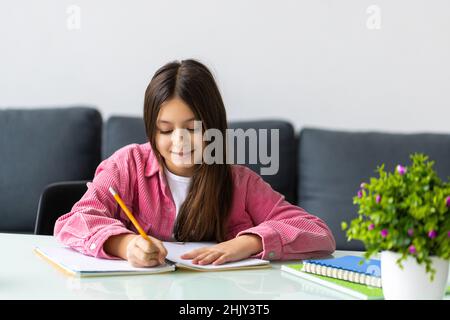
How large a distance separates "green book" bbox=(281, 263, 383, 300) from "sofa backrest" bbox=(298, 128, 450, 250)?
3.75 ft

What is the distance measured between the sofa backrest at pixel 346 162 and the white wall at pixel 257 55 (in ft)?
0.70

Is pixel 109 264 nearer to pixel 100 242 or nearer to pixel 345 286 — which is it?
pixel 100 242

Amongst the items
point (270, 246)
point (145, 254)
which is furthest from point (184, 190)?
point (145, 254)

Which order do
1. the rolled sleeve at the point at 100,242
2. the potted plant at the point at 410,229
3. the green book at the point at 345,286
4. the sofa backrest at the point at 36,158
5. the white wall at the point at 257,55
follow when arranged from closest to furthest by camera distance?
1. the potted plant at the point at 410,229
2. the green book at the point at 345,286
3. the rolled sleeve at the point at 100,242
4. the sofa backrest at the point at 36,158
5. the white wall at the point at 257,55

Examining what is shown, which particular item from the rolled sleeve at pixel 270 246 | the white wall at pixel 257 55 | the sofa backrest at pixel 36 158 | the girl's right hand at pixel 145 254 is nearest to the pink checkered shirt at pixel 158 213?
the rolled sleeve at pixel 270 246

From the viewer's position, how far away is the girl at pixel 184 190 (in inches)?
61.8

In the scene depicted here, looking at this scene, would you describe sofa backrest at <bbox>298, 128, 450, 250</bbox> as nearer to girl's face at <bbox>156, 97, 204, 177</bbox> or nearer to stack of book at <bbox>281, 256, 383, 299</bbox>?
girl's face at <bbox>156, 97, 204, 177</bbox>

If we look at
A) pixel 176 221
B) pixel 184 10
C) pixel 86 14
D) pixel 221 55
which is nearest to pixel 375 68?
pixel 221 55

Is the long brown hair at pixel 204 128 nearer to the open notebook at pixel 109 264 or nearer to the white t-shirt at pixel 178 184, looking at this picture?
the white t-shirt at pixel 178 184

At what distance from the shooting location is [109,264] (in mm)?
1352

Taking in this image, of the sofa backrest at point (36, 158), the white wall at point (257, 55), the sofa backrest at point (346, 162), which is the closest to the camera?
the sofa backrest at point (346, 162)

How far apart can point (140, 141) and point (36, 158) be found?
1.28ft

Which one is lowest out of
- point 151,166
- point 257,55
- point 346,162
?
point 346,162

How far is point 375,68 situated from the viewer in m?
2.72
